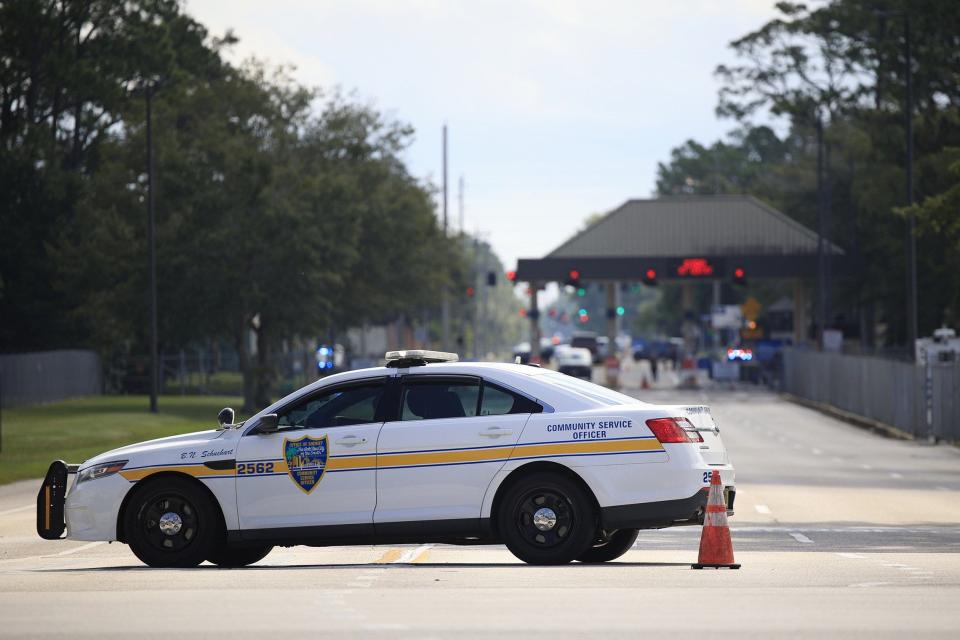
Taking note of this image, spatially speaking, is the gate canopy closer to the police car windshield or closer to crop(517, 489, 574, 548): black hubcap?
the police car windshield

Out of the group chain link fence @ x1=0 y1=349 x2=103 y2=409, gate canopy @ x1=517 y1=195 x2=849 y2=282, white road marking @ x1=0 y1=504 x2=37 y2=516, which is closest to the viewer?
white road marking @ x1=0 y1=504 x2=37 y2=516

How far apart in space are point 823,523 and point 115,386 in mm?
54614

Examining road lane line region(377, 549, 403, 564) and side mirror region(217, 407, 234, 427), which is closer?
side mirror region(217, 407, 234, 427)

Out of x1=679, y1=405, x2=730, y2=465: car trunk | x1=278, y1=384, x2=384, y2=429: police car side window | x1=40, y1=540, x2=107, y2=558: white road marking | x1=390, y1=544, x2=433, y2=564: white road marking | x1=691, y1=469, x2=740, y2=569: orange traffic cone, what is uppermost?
x1=278, y1=384, x2=384, y2=429: police car side window

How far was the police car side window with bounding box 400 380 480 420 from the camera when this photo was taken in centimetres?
1398

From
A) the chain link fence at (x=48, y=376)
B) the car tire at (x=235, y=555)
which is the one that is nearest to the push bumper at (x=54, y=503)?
the car tire at (x=235, y=555)

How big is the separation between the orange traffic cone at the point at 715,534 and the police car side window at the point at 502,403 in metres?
1.46

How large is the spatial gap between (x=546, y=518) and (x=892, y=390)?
34583 mm

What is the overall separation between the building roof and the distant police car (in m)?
67.1

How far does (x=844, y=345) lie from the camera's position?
3150 inches

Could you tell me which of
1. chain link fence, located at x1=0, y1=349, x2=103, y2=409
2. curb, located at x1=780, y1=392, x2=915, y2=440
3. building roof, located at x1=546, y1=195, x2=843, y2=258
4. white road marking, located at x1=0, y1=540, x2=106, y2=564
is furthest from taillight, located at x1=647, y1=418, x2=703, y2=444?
building roof, located at x1=546, y1=195, x2=843, y2=258

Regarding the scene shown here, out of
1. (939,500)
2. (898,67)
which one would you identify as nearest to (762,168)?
(898,67)

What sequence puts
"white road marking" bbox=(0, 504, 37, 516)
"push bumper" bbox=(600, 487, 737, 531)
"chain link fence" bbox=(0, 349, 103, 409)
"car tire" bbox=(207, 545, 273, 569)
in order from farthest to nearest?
1. "chain link fence" bbox=(0, 349, 103, 409)
2. "white road marking" bbox=(0, 504, 37, 516)
3. "car tire" bbox=(207, 545, 273, 569)
4. "push bumper" bbox=(600, 487, 737, 531)

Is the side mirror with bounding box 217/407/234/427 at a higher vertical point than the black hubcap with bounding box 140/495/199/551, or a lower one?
higher
